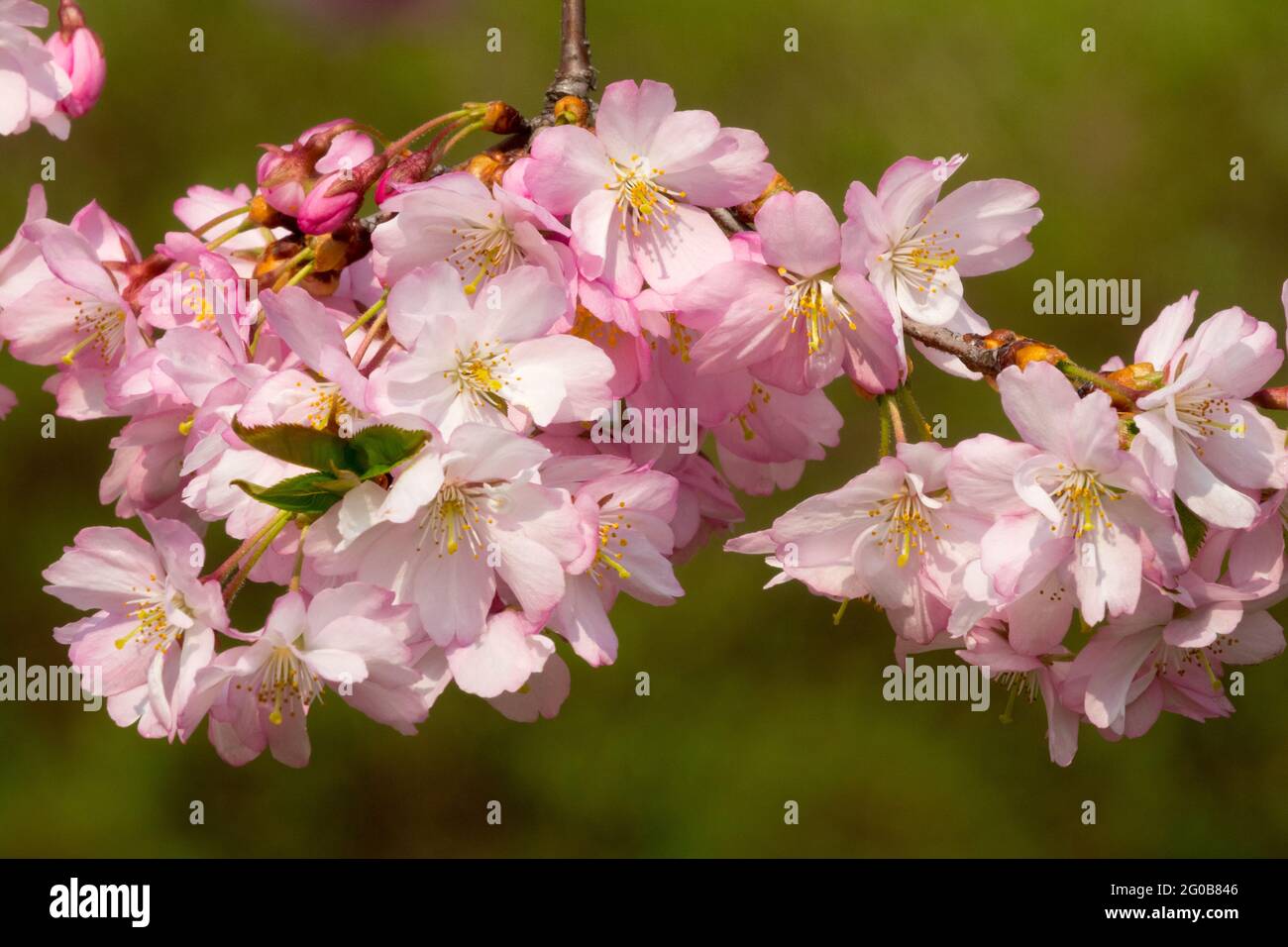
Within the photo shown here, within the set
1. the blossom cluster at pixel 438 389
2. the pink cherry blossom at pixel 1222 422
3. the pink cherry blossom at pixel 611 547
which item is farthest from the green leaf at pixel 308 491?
the pink cherry blossom at pixel 1222 422

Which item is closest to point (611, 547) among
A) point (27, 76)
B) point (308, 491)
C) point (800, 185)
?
point (308, 491)

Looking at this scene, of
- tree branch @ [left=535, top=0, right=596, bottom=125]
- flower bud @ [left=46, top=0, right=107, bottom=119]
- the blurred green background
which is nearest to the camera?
tree branch @ [left=535, top=0, right=596, bottom=125]

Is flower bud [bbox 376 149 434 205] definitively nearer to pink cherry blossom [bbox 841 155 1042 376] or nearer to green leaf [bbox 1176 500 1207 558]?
pink cherry blossom [bbox 841 155 1042 376]

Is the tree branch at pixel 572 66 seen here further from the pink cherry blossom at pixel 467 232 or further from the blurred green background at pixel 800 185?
the blurred green background at pixel 800 185

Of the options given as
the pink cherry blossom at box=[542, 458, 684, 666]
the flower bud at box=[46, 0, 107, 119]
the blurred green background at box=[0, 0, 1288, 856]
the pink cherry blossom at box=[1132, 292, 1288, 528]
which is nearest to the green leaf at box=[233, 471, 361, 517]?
the pink cherry blossom at box=[542, 458, 684, 666]

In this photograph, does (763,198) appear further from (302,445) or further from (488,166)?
(302,445)

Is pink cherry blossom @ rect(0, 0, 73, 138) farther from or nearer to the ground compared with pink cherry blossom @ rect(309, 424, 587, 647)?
farther from the ground

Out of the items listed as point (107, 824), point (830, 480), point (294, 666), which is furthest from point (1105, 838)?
point (294, 666)
